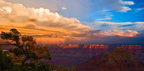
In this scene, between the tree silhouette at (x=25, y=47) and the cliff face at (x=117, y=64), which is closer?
the tree silhouette at (x=25, y=47)

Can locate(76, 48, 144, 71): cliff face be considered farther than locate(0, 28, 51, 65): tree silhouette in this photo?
Yes

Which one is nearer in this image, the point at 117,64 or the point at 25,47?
the point at 25,47

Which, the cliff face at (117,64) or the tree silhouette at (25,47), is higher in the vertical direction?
the tree silhouette at (25,47)

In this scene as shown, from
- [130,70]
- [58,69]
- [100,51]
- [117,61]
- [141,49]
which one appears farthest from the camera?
[100,51]

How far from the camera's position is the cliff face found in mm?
80375

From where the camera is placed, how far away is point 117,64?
271 feet

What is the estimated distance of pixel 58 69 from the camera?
1150 inches

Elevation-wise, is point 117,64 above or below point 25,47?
below

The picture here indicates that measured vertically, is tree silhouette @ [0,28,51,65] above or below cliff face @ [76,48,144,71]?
above

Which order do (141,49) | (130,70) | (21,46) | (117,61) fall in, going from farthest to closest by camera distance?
(141,49) → (117,61) → (130,70) → (21,46)

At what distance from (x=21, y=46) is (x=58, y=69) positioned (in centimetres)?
1015

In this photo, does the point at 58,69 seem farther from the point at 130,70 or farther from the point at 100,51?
the point at 100,51

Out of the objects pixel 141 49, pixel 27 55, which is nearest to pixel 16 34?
pixel 27 55

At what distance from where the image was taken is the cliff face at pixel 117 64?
8038 centimetres
